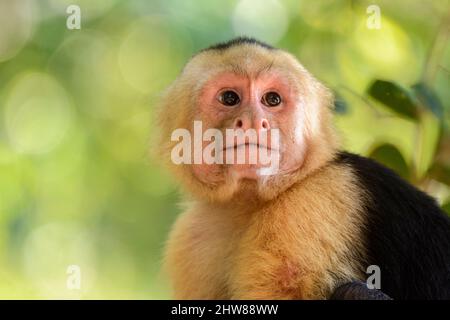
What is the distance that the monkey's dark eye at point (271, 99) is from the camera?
151 inches

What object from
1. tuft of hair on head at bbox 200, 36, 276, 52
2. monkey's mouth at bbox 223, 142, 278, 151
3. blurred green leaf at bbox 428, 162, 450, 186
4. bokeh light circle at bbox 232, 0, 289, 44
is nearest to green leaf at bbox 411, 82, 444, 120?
blurred green leaf at bbox 428, 162, 450, 186

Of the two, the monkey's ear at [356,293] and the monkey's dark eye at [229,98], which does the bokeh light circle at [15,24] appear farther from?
the monkey's ear at [356,293]

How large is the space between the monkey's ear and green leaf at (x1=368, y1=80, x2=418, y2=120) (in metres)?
1.24

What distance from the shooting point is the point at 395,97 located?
13.8ft

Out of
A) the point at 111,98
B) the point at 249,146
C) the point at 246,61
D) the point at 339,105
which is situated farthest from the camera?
the point at 111,98

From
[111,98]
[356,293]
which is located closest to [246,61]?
[356,293]

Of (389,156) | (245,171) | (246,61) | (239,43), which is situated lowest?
(245,171)

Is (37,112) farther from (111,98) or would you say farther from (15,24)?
(15,24)

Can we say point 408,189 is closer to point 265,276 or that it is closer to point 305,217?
point 305,217

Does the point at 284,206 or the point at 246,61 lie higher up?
the point at 246,61

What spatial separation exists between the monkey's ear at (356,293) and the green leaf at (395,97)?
124 centimetres

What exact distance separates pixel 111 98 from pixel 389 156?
3.33 m

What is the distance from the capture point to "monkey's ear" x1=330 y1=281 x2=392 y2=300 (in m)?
3.21

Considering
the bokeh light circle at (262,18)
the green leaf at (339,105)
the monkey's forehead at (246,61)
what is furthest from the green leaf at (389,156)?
the bokeh light circle at (262,18)
